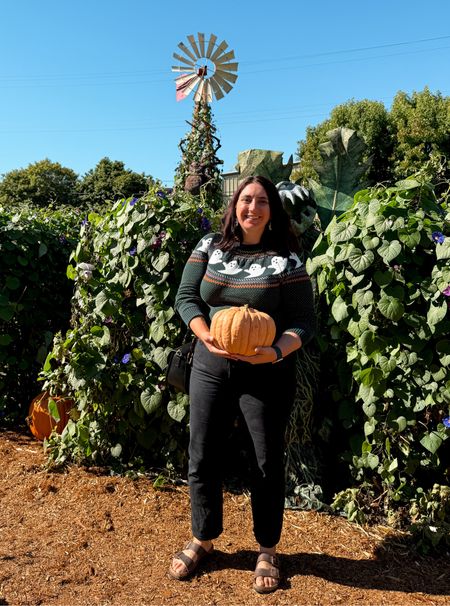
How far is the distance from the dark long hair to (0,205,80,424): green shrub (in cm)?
202

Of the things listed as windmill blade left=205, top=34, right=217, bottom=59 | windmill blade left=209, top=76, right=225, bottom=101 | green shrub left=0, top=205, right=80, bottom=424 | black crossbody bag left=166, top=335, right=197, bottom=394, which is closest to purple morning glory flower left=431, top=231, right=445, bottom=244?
black crossbody bag left=166, top=335, right=197, bottom=394

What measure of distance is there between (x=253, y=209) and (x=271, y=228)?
0.46 ft

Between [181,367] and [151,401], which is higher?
[181,367]

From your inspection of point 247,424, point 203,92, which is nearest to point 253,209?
point 247,424

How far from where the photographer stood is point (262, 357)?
206 cm

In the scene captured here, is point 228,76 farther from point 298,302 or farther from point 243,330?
point 243,330

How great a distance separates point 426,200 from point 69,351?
216 centimetres

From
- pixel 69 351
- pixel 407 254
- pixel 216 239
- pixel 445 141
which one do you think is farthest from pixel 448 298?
pixel 445 141

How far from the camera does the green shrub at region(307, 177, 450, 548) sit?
251cm

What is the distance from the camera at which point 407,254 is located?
257cm

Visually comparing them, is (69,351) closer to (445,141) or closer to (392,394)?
(392,394)

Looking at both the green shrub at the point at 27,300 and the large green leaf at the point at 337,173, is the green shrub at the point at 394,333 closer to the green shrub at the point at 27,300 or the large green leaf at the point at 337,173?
the large green leaf at the point at 337,173

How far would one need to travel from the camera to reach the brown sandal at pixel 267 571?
217 centimetres

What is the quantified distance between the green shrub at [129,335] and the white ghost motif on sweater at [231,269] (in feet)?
2.35
